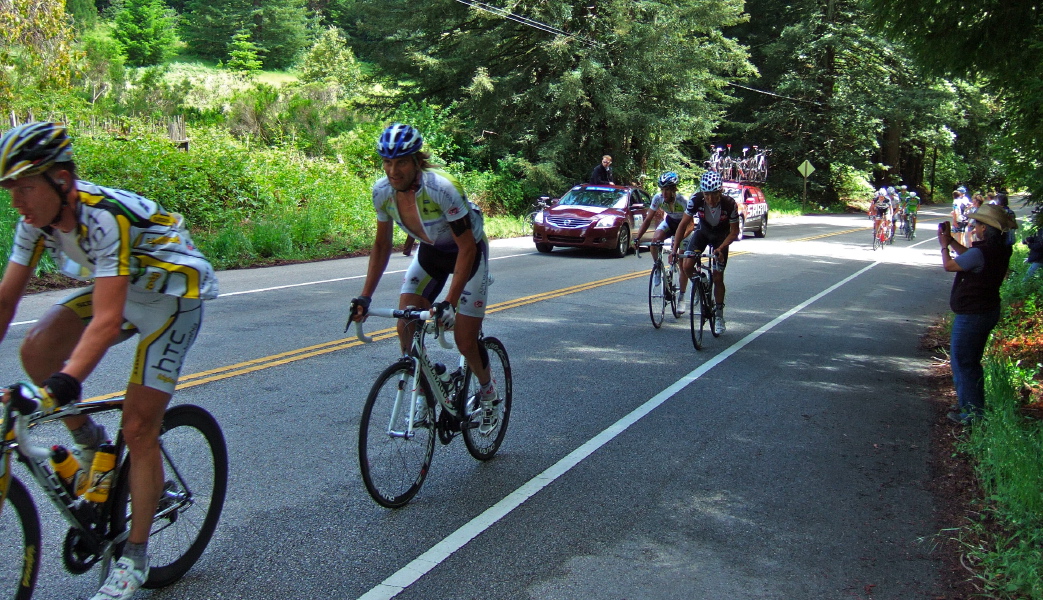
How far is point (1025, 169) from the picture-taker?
7625 mm

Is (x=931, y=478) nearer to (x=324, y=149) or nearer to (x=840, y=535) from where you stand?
(x=840, y=535)

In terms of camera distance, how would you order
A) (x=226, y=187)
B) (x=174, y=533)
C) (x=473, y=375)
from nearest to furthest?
(x=174, y=533) → (x=473, y=375) → (x=226, y=187)

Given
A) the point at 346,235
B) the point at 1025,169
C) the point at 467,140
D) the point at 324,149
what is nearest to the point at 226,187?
the point at 346,235

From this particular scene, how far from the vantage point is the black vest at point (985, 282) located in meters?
6.71

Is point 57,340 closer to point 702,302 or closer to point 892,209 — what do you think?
point 702,302

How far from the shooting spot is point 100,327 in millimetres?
3016

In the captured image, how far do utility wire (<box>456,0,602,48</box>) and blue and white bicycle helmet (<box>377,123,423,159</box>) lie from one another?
26256mm

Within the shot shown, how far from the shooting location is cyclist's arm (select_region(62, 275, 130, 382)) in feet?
9.61

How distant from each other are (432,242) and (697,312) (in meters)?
5.44

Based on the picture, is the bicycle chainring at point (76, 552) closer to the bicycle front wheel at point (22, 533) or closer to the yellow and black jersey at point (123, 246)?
the bicycle front wheel at point (22, 533)

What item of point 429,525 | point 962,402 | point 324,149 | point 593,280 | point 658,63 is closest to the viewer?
point 429,525

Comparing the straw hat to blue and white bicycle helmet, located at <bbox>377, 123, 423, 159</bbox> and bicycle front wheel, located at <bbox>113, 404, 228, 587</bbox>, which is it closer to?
blue and white bicycle helmet, located at <bbox>377, 123, 423, 159</bbox>

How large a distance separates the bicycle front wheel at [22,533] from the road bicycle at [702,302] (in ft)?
24.0

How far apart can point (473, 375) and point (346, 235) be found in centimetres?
1565
